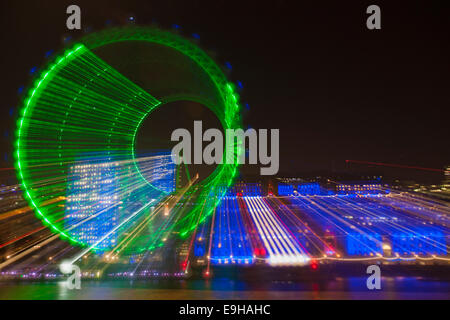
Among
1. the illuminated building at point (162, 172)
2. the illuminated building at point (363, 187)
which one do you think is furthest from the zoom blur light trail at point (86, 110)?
the illuminated building at point (363, 187)

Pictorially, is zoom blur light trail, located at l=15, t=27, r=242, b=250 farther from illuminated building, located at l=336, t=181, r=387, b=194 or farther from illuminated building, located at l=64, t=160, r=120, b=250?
illuminated building, located at l=336, t=181, r=387, b=194

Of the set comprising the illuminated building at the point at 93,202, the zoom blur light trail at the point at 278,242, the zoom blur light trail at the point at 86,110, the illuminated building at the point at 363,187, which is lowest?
the zoom blur light trail at the point at 278,242

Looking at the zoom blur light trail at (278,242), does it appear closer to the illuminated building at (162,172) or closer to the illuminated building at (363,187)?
the illuminated building at (162,172)

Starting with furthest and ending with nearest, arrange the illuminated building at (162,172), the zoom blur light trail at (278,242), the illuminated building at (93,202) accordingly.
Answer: the illuminated building at (162,172)
the illuminated building at (93,202)
the zoom blur light trail at (278,242)

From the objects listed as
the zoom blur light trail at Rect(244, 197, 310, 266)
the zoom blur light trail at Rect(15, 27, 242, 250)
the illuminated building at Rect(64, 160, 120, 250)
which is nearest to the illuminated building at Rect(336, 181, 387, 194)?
the zoom blur light trail at Rect(244, 197, 310, 266)

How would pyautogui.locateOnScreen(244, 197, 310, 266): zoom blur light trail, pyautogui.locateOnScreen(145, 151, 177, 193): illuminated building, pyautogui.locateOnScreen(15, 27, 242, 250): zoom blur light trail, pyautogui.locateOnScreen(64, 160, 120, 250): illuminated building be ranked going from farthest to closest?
pyautogui.locateOnScreen(145, 151, 177, 193): illuminated building
pyautogui.locateOnScreen(64, 160, 120, 250): illuminated building
pyautogui.locateOnScreen(244, 197, 310, 266): zoom blur light trail
pyautogui.locateOnScreen(15, 27, 242, 250): zoom blur light trail

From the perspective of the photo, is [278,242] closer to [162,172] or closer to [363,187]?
[162,172]

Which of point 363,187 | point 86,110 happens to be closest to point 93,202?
point 86,110

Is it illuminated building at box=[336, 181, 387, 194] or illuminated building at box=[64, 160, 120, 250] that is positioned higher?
illuminated building at box=[64, 160, 120, 250]
